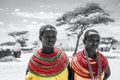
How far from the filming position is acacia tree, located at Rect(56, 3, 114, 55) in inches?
866

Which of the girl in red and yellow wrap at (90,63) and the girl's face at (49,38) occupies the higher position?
the girl's face at (49,38)

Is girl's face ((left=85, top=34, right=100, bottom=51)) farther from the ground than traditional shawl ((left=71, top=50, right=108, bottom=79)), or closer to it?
farther from the ground

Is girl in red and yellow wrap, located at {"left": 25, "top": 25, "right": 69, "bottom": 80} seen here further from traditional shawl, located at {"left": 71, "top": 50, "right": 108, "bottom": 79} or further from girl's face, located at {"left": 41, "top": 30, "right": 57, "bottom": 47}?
traditional shawl, located at {"left": 71, "top": 50, "right": 108, "bottom": 79}

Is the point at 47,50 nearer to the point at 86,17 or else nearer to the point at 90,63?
the point at 90,63

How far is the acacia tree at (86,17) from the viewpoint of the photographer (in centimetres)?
2198

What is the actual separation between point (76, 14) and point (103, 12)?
7.55 feet

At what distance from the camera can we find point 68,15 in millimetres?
23406

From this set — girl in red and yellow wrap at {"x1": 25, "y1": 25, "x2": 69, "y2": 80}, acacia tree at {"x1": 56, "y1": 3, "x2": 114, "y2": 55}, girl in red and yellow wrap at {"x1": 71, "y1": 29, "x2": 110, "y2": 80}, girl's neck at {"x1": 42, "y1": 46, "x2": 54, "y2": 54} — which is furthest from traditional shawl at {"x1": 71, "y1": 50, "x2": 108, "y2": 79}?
acacia tree at {"x1": 56, "y1": 3, "x2": 114, "y2": 55}

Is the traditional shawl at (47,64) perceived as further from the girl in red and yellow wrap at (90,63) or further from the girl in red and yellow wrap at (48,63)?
the girl in red and yellow wrap at (90,63)

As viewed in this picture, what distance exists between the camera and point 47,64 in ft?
9.99

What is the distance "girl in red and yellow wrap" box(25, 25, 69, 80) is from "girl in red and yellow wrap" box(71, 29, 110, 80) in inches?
5.5

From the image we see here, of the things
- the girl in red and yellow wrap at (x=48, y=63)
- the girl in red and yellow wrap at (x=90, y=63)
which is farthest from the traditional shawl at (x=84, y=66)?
the girl in red and yellow wrap at (x=48, y=63)

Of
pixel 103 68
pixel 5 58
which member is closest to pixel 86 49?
pixel 103 68

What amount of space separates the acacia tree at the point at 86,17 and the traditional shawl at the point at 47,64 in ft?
59.9
